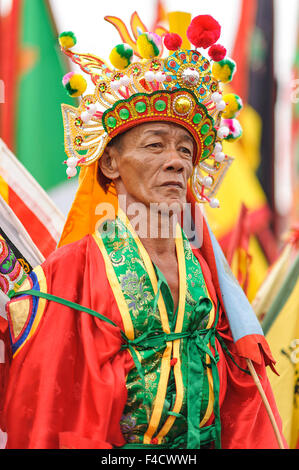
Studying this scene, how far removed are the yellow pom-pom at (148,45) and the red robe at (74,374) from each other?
91 cm

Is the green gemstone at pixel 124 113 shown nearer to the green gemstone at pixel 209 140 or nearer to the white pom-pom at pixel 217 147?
the green gemstone at pixel 209 140

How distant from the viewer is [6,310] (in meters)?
2.78

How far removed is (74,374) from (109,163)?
1053mm

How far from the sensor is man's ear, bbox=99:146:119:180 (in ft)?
9.98

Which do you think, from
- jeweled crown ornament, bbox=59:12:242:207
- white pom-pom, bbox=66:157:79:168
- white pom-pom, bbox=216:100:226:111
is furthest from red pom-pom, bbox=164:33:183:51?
white pom-pom, bbox=66:157:79:168

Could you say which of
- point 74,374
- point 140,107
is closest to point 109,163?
point 140,107

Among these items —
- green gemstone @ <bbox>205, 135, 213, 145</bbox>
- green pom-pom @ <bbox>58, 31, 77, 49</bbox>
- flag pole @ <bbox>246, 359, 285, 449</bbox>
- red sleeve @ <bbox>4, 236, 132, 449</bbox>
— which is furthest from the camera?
green gemstone @ <bbox>205, 135, 213, 145</bbox>

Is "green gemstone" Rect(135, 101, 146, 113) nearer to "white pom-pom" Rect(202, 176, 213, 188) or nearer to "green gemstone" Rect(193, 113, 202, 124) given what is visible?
"green gemstone" Rect(193, 113, 202, 124)

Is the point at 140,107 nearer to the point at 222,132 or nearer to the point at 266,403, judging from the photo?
the point at 222,132

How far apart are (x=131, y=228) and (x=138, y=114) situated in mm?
537

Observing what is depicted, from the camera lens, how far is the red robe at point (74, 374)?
8.21ft

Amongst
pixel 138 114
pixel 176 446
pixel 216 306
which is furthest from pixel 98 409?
pixel 138 114

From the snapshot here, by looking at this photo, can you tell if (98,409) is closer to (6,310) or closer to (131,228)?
(6,310)

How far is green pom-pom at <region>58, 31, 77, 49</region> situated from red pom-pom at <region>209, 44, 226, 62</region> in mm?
664
